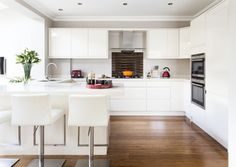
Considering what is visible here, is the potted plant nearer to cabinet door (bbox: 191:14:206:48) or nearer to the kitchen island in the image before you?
the kitchen island

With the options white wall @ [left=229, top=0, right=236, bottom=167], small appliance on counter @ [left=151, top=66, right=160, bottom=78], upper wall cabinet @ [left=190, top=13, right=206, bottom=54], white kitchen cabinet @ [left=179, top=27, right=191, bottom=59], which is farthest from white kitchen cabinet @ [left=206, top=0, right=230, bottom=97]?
small appliance on counter @ [left=151, top=66, right=160, bottom=78]

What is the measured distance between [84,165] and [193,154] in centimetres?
157

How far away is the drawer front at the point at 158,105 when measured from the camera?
608 centimetres

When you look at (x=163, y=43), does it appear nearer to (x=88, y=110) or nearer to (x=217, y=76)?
(x=217, y=76)

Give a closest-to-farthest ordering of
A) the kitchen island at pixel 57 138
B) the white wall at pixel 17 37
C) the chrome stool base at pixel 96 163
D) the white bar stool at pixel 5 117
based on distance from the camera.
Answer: the white bar stool at pixel 5 117
the chrome stool base at pixel 96 163
the kitchen island at pixel 57 138
the white wall at pixel 17 37

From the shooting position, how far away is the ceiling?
199 inches

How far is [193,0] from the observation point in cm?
489

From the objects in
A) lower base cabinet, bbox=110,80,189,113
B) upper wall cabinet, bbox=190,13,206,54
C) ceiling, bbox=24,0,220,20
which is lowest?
lower base cabinet, bbox=110,80,189,113

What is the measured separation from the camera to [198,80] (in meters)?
4.84

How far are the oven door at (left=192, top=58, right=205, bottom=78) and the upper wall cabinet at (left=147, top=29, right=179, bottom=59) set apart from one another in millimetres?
1170

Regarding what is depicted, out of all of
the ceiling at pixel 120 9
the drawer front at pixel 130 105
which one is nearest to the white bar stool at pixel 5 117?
the ceiling at pixel 120 9

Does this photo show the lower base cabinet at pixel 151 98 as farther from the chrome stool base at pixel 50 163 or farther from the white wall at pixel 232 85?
the white wall at pixel 232 85

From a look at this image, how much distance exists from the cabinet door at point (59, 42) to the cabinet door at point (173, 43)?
103 inches

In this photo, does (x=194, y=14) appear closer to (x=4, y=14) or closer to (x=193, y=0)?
(x=193, y=0)
